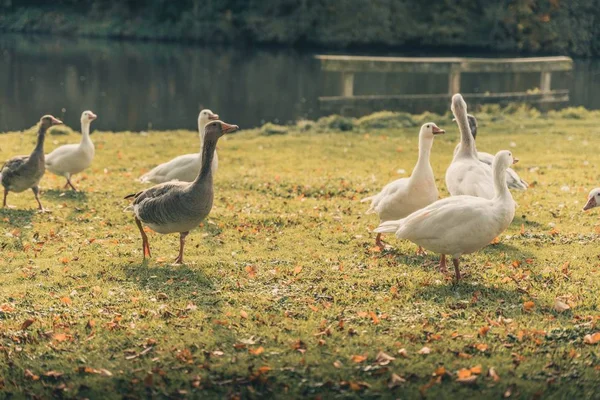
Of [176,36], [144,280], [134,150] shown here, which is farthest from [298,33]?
[144,280]

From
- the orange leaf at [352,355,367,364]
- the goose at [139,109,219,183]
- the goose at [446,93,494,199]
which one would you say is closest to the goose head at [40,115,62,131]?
the goose at [139,109,219,183]

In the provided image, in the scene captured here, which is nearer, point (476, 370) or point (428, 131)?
point (476, 370)

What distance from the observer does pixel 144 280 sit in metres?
10.2

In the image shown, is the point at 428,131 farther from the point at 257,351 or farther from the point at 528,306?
the point at 257,351

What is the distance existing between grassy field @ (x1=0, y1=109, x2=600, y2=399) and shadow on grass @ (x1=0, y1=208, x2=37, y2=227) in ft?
0.25

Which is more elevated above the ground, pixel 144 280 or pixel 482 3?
pixel 482 3

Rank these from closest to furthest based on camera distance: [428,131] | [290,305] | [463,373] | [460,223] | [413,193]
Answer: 1. [463,373]
2. [290,305]
3. [460,223]
4. [413,193]
5. [428,131]

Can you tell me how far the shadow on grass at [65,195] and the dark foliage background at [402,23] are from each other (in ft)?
146

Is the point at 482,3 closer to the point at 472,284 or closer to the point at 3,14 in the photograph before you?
the point at 3,14

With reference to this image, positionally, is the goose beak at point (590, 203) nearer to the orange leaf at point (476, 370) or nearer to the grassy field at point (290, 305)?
the grassy field at point (290, 305)

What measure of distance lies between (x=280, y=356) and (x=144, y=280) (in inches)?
115

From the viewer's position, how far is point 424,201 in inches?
451

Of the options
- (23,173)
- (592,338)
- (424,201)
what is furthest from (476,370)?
(23,173)

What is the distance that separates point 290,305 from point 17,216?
6619mm
